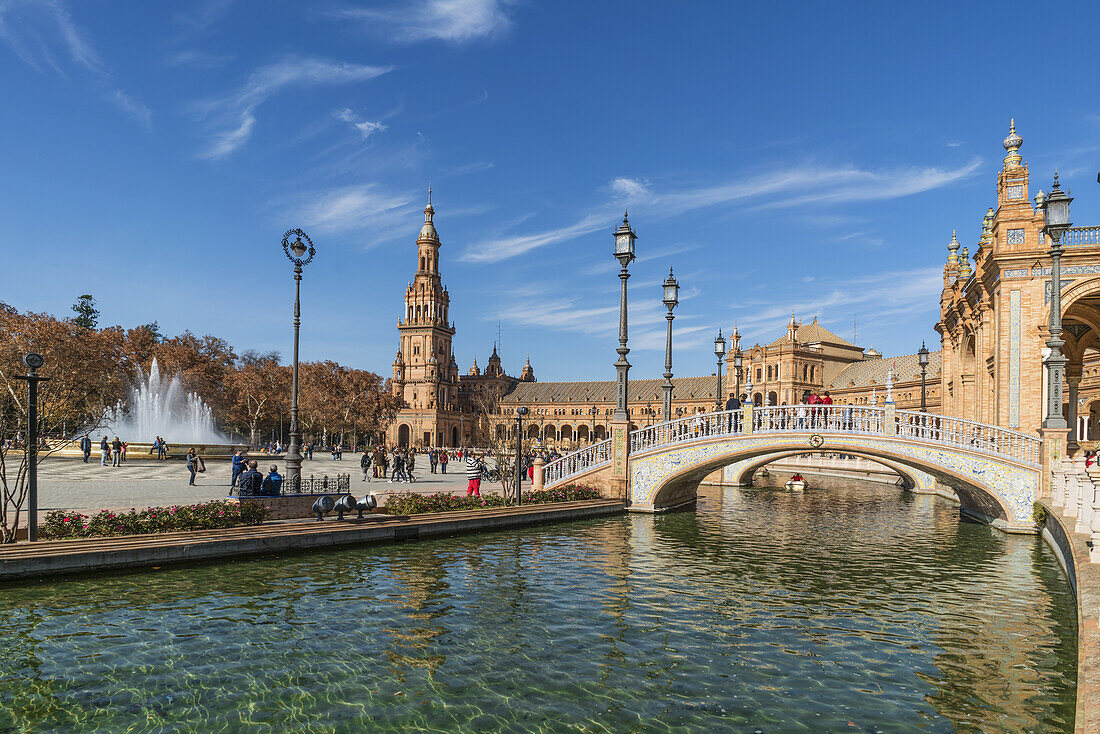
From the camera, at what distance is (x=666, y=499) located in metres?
28.1

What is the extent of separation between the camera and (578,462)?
28.2m

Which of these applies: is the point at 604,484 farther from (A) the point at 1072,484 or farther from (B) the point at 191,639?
(B) the point at 191,639

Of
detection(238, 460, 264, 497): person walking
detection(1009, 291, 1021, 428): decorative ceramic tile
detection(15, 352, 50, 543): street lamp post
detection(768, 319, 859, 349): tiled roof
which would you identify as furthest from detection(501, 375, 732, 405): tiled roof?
detection(15, 352, 50, 543): street lamp post

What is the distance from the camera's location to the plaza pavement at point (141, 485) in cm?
2175

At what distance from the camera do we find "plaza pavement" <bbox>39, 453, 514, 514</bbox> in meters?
21.8

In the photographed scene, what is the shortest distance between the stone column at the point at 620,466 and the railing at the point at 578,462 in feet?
1.96

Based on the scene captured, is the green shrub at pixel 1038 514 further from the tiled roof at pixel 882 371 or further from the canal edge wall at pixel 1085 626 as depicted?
the tiled roof at pixel 882 371

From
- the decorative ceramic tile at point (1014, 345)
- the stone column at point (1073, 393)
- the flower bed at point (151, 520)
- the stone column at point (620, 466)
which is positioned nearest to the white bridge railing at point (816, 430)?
the stone column at point (620, 466)

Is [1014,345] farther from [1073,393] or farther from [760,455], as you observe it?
[760,455]

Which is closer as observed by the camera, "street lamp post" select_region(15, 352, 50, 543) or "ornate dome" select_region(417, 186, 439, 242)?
"street lamp post" select_region(15, 352, 50, 543)

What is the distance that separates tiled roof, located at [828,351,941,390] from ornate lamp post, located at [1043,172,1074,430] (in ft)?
271

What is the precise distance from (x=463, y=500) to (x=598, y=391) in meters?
147

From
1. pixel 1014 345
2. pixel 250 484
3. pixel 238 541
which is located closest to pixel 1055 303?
pixel 1014 345

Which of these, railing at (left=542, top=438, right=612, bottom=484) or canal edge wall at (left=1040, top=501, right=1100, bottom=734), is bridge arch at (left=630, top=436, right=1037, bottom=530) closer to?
railing at (left=542, top=438, right=612, bottom=484)
